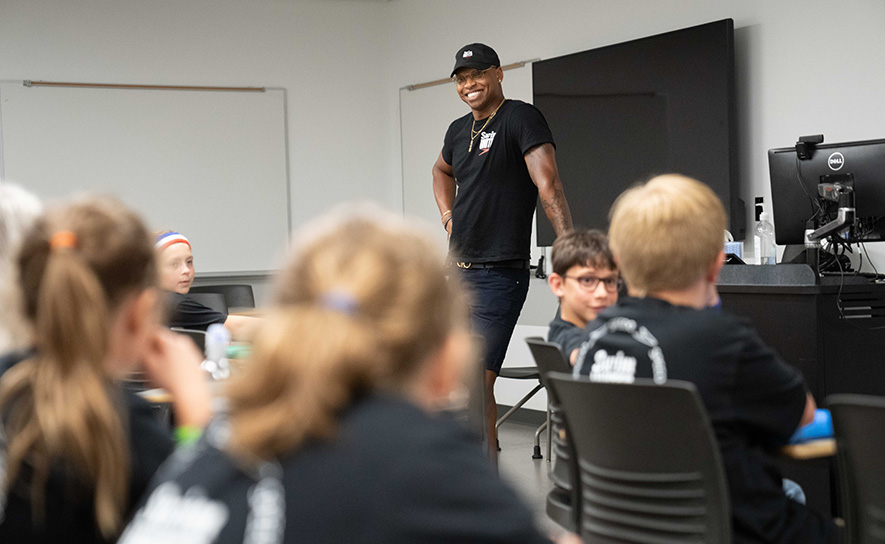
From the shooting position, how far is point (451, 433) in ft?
2.85

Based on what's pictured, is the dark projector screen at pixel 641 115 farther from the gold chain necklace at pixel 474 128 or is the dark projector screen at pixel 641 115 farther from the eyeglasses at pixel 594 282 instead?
the eyeglasses at pixel 594 282

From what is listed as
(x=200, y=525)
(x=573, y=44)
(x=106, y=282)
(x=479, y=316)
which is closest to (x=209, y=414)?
(x=106, y=282)

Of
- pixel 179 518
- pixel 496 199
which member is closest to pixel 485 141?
pixel 496 199

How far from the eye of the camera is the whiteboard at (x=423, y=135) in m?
6.95

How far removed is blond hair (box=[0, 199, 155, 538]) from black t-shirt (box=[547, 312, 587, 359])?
1505 mm

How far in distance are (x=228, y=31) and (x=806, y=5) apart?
405 centimetres

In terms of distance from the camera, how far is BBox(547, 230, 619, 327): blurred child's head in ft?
9.92

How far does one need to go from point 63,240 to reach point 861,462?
4.17 feet

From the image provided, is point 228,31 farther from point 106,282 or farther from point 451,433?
point 451,433

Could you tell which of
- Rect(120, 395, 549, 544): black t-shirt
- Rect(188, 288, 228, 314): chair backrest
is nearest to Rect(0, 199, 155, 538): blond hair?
Rect(120, 395, 549, 544): black t-shirt

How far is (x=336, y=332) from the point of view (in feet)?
2.76

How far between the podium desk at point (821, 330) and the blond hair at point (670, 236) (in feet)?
4.81

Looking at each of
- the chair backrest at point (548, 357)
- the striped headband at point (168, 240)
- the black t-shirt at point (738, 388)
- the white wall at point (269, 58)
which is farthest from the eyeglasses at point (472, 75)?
the white wall at point (269, 58)

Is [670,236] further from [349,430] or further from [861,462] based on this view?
[349,430]
